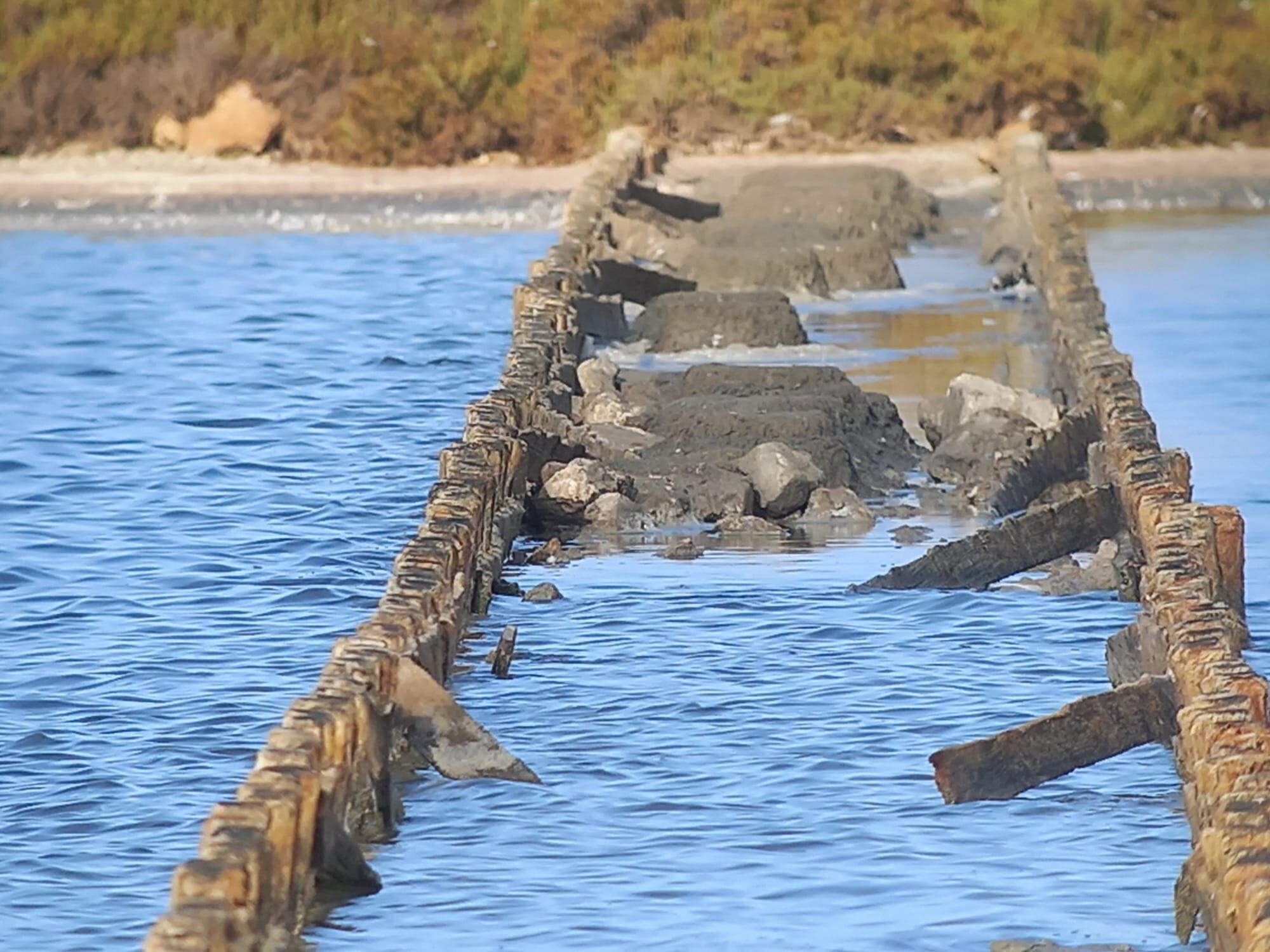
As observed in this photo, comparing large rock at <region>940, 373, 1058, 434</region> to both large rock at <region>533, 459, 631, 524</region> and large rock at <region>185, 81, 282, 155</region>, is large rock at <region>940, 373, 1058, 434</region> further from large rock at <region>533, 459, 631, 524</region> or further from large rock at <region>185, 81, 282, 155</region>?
large rock at <region>185, 81, 282, 155</region>

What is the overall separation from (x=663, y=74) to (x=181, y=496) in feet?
Answer: 70.5

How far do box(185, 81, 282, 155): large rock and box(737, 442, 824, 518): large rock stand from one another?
23456mm

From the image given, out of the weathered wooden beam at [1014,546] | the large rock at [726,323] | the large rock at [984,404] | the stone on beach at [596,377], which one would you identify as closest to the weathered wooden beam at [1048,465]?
the large rock at [984,404]

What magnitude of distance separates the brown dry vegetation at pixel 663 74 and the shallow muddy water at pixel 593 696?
1585 centimetres

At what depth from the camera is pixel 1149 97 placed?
121 feet

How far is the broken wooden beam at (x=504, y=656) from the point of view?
34.1 feet

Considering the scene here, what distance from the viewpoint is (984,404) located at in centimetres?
1577

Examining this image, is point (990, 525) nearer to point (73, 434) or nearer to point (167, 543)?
point (167, 543)

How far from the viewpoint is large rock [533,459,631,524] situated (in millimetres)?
13789

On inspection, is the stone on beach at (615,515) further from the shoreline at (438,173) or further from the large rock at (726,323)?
the shoreline at (438,173)

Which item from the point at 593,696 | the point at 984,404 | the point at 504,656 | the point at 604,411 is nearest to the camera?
the point at 593,696

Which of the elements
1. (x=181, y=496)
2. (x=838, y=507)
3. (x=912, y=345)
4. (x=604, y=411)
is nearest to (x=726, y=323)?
(x=912, y=345)

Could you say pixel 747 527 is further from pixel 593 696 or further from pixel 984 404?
pixel 593 696

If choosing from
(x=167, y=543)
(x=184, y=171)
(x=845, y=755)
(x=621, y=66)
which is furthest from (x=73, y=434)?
(x=621, y=66)
